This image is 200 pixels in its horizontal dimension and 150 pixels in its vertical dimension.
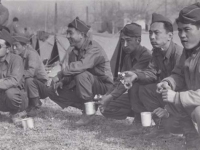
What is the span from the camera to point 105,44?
11203 mm

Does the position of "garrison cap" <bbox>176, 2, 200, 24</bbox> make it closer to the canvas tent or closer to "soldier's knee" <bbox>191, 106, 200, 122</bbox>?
"soldier's knee" <bbox>191, 106, 200, 122</bbox>

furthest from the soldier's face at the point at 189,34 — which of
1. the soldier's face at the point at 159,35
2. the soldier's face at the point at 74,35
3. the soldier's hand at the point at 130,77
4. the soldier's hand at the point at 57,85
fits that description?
the soldier's hand at the point at 57,85

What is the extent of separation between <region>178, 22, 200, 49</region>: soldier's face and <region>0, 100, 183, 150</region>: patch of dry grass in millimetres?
1080

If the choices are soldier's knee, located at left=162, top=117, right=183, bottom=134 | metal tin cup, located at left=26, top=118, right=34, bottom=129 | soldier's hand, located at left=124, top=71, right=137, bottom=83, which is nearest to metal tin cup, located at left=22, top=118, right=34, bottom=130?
metal tin cup, located at left=26, top=118, right=34, bottom=129

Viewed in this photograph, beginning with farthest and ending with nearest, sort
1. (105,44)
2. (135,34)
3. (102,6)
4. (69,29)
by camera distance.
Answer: (102,6), (105,44), (69,29), (135,34)

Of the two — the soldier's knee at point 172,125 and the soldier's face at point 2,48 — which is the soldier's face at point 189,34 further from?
the soldier's face at point 2,48

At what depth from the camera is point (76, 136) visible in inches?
167

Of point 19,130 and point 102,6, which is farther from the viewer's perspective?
point 102,6

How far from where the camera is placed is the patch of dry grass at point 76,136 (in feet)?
12.4

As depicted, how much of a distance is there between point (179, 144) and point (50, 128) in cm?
180

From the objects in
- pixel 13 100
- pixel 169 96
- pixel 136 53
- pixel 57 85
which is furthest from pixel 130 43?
pixel 13 100

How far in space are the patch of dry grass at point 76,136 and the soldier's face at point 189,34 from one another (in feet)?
3.54

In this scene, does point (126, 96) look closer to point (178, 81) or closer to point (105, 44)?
point (178, 81)

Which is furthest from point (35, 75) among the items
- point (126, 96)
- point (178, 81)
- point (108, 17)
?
point (108, 17)
